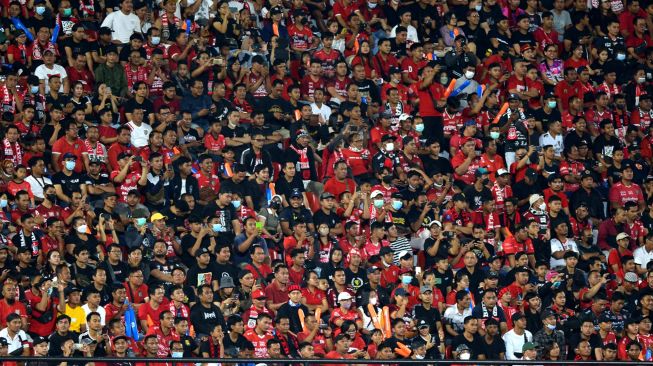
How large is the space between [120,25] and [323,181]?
3602 millimetres

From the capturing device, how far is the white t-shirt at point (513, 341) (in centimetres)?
1923

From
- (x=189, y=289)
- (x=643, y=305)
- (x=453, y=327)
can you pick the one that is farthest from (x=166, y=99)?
(x=643, y=305)

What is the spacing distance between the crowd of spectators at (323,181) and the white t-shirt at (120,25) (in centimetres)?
3

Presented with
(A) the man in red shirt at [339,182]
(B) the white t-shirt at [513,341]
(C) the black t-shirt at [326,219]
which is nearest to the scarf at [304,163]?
(A) the man in red shirt at [339,182]

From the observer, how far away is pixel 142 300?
1848cm

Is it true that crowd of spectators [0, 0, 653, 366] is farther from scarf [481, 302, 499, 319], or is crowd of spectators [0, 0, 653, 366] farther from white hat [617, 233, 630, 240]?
white hat [617, 233, 630, 240]

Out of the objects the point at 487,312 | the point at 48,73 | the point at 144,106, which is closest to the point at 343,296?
the point at 487,312

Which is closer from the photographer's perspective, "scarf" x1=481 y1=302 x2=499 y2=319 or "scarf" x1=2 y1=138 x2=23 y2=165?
"scarf" x1=481 y1=302 x2=499 y2=319

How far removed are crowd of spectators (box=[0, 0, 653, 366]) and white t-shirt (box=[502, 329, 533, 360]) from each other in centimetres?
2

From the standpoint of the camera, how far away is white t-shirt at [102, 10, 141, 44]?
2217 centimetres

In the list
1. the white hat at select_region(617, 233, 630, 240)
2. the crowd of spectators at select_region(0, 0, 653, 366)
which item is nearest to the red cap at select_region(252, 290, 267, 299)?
the crowd of spectators at select_region(0, 0, 653, 366)

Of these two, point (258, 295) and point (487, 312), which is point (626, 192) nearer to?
point (487, 312)

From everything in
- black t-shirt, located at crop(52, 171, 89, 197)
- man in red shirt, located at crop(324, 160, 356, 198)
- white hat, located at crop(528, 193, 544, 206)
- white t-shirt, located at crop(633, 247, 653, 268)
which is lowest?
white t-shirt, located at crop(633, 247, 653, 268)

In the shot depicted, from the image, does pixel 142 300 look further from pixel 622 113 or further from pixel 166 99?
pixel 622 113
